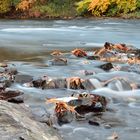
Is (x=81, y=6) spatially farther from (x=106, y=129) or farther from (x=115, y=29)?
(x=106, y=129)

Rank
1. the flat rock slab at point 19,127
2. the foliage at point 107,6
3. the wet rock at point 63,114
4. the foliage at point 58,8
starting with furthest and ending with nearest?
the foliage at point 58,8 → the foliage at point 107,6 → the wet rock at point 63,114 → the flat rock slab at point 19,127

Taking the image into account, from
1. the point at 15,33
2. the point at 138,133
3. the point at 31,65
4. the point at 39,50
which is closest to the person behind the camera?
the point at 138,133

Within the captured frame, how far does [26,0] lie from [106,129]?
1118 inches

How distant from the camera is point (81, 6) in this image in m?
32.0

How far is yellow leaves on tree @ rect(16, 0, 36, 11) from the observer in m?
33.9

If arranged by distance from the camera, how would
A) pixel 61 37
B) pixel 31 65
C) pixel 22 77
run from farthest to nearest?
1. pixel 61 37
2. pixel 31 65
3. pixel 22 77

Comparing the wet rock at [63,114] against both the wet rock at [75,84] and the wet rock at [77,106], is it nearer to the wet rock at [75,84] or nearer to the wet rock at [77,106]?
the wet rock at [77,106]

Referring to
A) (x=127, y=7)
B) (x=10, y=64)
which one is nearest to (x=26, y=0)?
(x=127, y=7)

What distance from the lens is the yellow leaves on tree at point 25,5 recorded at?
33875mm

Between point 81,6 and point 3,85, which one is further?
point 81,6

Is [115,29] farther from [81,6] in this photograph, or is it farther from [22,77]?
[22,77]

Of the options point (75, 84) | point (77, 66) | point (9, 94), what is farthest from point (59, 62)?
point (9, 94)

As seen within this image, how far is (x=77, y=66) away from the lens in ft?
41.5

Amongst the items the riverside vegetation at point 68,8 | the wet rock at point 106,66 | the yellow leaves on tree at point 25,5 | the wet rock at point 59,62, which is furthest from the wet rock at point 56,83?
the yellow leaves on tree at point 25,5
